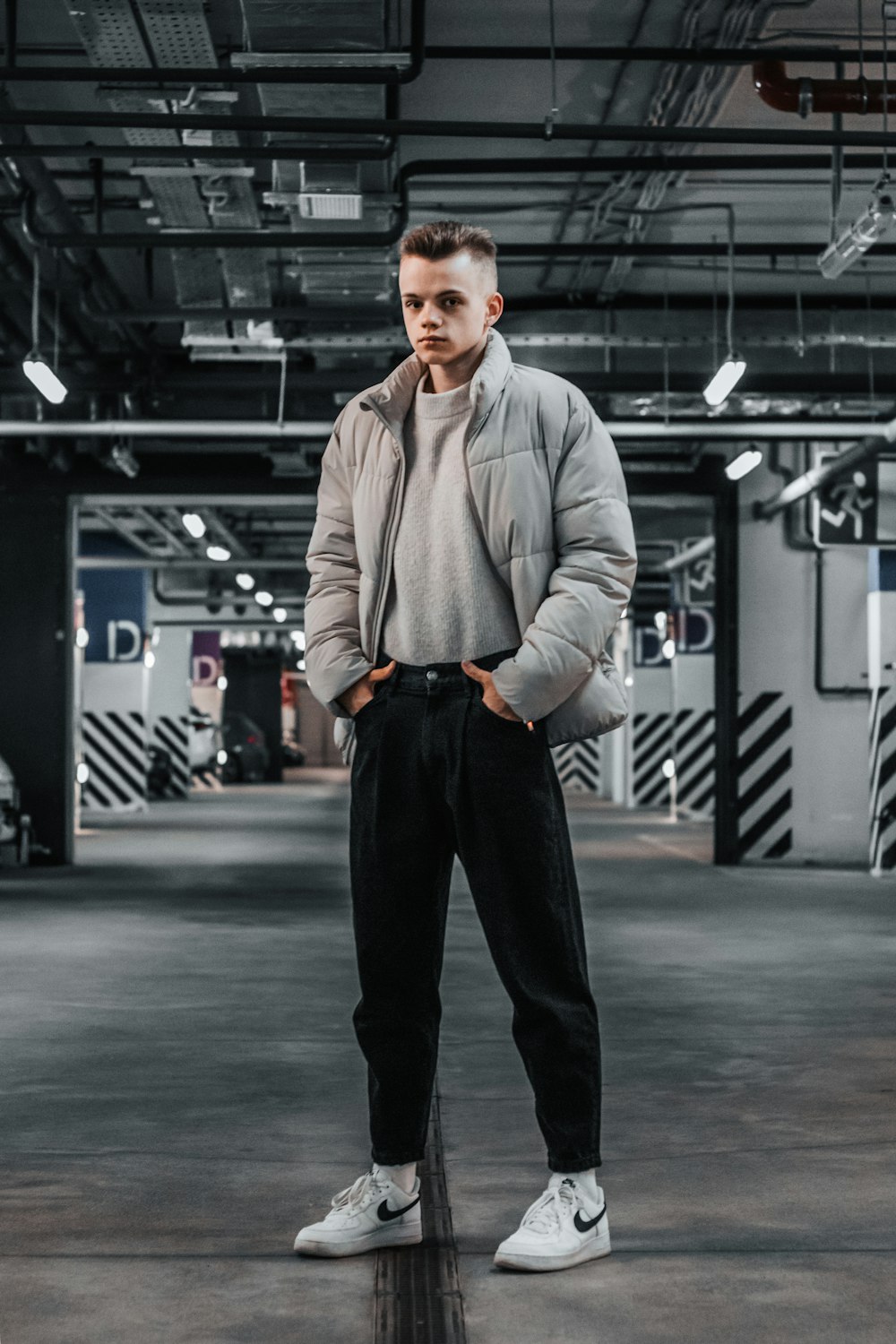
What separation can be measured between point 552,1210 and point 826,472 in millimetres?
9291

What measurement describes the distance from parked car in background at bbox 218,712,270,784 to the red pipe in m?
28.6

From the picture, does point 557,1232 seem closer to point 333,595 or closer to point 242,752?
point 333,595

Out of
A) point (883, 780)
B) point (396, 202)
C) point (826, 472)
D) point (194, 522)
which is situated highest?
point (396, 202)

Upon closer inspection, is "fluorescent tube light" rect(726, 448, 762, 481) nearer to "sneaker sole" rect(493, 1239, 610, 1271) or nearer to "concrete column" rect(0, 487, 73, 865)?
"concrete column" rect(0, 487, 73, 865)

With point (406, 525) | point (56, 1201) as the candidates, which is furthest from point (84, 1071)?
point (406, 525)

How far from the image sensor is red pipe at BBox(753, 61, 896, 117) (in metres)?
6.31

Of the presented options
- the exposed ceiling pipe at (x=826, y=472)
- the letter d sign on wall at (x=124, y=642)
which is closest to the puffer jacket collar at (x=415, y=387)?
the exposed ceiling pipe at (x=826, y=472)

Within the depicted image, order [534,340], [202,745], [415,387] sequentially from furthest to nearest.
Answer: [202,745], [534,340], [415,387]

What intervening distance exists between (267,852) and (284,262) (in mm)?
5742

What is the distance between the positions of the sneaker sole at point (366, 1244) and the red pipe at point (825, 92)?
4.96 meters

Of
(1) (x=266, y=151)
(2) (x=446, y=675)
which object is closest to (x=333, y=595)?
(2) (x=446, y=675)

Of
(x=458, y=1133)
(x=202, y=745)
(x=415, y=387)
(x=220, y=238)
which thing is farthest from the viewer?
(x=202, y=745)

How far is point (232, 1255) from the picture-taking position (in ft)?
9.18

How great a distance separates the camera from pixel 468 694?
2.69 metres
